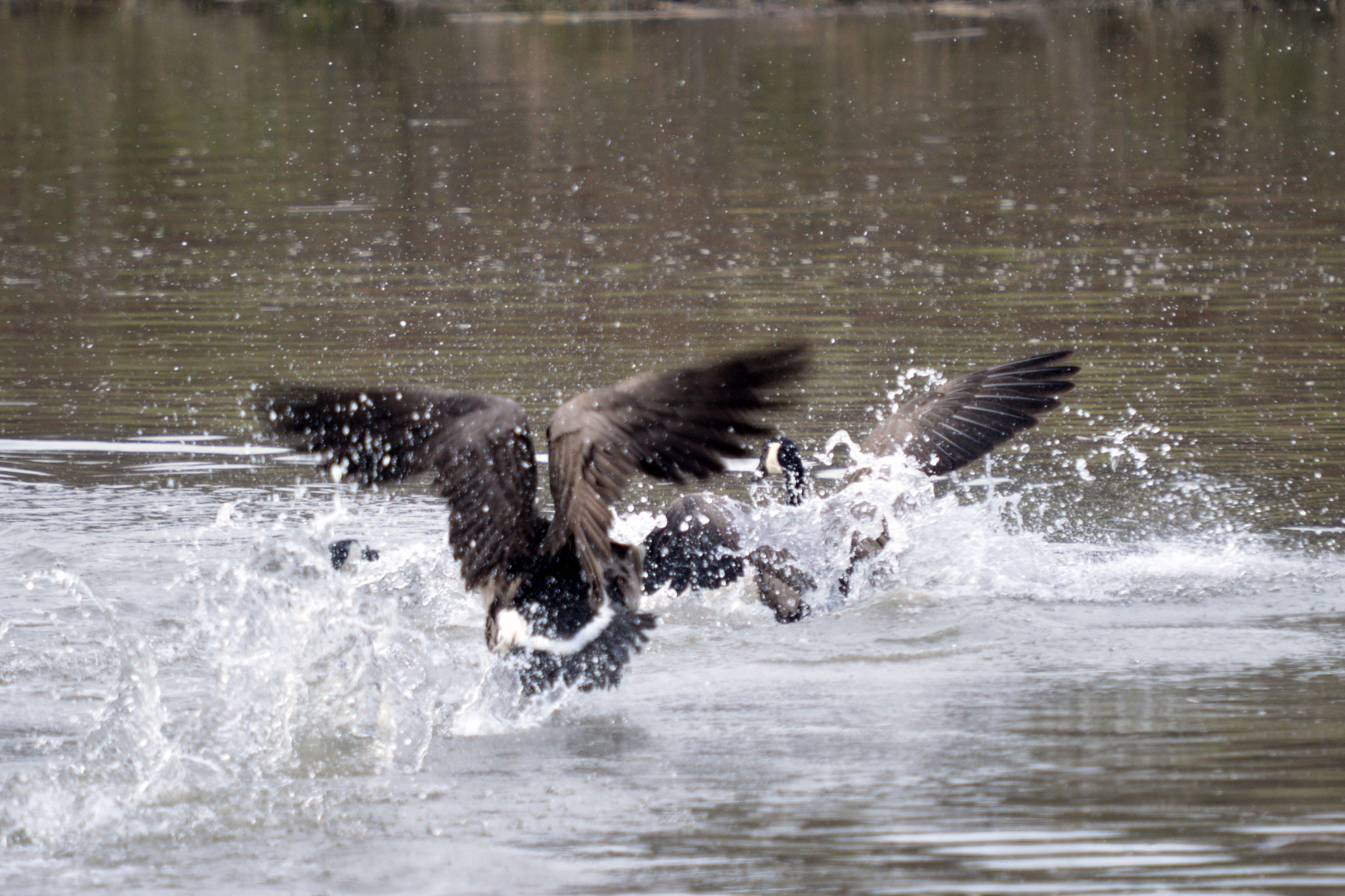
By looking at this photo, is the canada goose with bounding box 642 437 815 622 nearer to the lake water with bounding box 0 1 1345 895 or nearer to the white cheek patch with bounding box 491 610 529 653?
the lake water with bounding box 0 1 1345 895

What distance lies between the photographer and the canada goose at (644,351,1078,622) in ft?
23.0

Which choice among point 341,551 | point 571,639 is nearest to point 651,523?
point 571,639

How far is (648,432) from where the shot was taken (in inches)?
216

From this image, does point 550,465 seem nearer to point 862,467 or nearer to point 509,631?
point 509,631

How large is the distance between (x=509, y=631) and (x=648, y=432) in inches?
41.7

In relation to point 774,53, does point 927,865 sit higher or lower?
lower

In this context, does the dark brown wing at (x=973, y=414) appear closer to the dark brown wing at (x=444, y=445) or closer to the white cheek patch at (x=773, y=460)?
the white cheek patch at (x=773, y=460)

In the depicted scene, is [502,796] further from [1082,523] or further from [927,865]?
[1082,523]

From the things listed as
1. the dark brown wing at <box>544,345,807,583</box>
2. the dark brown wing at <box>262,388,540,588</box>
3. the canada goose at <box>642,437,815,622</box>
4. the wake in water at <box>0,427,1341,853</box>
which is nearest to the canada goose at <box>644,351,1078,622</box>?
the canada goose at <box>642,437,815,622</box>

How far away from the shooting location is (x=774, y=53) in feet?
115

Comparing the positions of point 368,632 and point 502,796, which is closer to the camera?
point 502,796

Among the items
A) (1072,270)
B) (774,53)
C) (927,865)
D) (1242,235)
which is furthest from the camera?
(774,53)

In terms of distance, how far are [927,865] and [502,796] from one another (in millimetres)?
1290

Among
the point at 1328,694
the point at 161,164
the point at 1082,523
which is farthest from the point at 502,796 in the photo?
the point at 161,164
